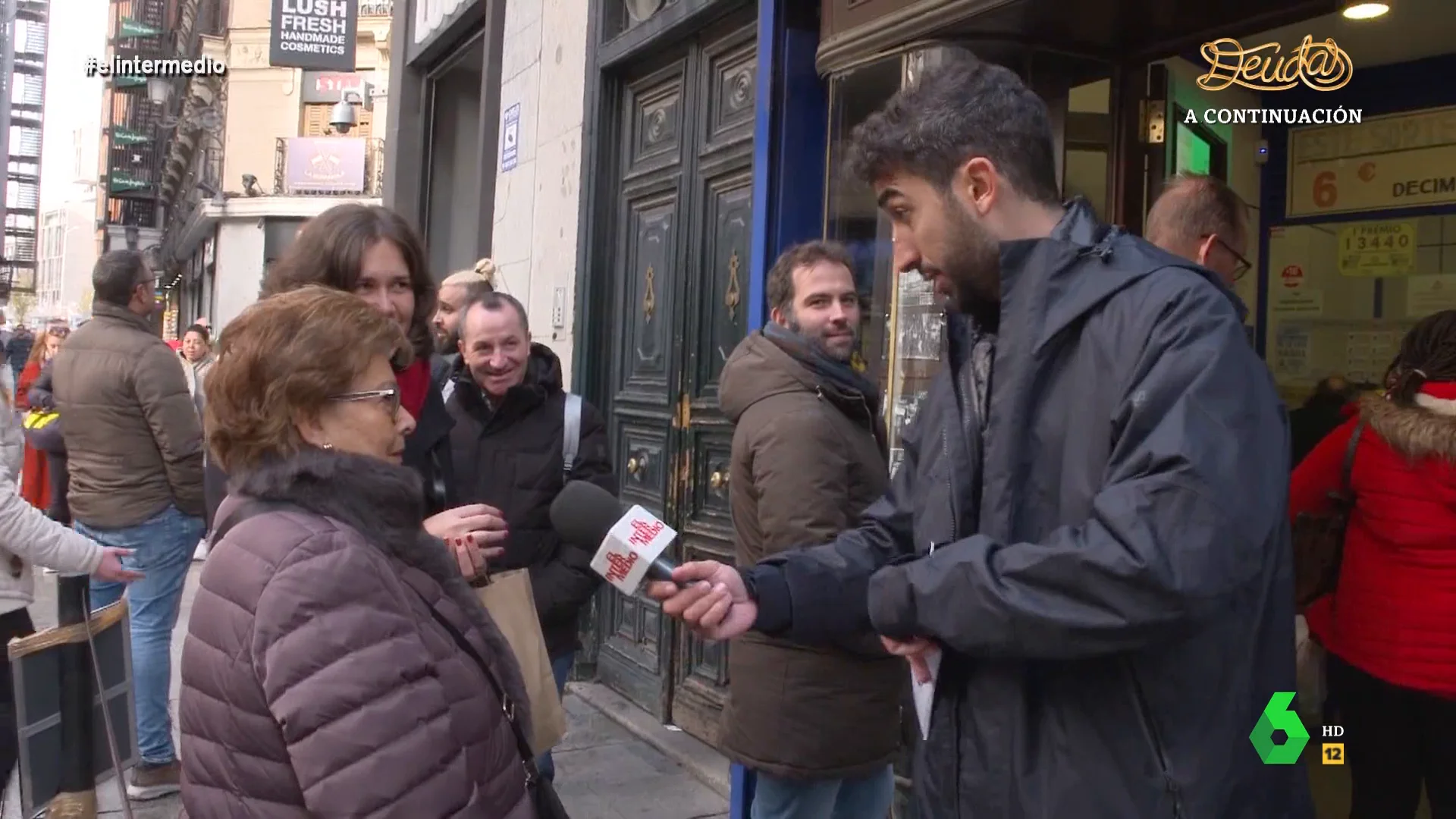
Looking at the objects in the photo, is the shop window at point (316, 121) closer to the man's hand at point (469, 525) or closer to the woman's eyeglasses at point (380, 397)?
the man's hand at point (469, 525)

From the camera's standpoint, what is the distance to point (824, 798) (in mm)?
3193

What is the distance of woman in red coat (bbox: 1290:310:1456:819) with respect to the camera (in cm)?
→ 319

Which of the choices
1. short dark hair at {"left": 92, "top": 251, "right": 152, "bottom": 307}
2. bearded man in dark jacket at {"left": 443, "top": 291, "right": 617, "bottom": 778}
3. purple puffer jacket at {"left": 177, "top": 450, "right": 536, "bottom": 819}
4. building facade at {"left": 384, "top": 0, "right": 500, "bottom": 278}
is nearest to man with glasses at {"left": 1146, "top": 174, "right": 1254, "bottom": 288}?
bearded man in dark jacket at {"left": 443, "top": 291, "right": 617, "bottom": 778}

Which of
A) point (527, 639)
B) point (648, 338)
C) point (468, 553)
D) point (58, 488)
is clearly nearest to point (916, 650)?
point (468, 553)

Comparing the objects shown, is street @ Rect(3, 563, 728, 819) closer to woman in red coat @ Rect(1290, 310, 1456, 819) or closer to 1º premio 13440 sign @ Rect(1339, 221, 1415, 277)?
woman in red coat @ Rect(1290, 310, 1456, 819)

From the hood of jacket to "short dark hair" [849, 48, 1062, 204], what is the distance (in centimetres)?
141

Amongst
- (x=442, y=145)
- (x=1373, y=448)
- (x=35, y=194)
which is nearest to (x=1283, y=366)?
(x=1373, y=448)

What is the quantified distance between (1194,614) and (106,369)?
4685 mm

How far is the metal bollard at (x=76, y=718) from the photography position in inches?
124

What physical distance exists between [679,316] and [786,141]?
125 cm

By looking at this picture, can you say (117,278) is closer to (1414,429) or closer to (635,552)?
(635,552)

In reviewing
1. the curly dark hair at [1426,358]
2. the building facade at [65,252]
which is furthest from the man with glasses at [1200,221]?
the building facade at [65,252]

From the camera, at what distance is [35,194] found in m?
91.6

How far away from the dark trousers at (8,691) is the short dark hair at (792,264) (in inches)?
96.4
